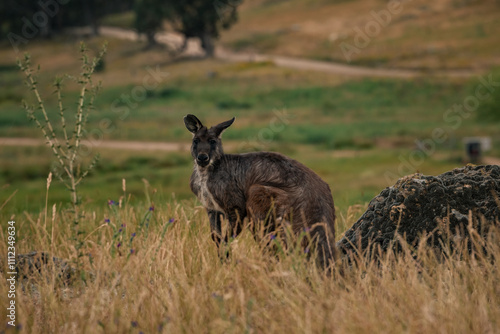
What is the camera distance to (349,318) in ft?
17.4

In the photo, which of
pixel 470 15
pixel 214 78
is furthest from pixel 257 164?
pixel 470 15

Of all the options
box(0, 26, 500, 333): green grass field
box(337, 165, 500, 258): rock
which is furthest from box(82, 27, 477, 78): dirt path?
box(337, 165, 500, 258): rock

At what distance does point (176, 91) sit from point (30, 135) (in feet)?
61.5

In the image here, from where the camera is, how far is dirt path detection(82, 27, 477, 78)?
5456 centimetres

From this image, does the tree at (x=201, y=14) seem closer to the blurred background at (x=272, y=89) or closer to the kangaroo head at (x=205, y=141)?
the blurred background at (x=272, y=89)

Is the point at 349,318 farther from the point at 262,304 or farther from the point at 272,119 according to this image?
the point at 272,119

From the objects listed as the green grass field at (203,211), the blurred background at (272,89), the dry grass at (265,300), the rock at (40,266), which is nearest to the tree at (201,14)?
the blurred background at (272,89)

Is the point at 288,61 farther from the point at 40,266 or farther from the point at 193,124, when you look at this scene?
the point at 193,124

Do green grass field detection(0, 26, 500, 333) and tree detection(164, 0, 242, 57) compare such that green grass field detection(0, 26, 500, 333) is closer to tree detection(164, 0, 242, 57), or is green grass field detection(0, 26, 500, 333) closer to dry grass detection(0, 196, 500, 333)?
dry grass detection(0, 196, 500, 333)

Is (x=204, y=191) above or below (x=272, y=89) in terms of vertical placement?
below

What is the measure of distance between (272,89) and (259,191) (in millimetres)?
45730

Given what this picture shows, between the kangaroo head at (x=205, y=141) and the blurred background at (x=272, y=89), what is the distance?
173 centimetres

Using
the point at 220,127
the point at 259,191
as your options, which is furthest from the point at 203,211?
the point at 259,191

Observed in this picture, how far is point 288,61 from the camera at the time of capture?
6562 cm
